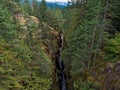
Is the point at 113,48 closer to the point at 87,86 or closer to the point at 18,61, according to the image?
the point at 87,86

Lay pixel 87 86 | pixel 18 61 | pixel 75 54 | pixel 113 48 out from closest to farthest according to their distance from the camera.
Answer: pixel 18 61, pixel 87 86, pixel 113 48, pixel 75 54

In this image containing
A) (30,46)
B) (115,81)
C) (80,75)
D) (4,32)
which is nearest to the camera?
(4,32)

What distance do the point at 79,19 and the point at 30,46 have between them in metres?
14.8

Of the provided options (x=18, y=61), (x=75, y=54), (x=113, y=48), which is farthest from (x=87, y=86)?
(x=18, y=61)

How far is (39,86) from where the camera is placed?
1270 inches

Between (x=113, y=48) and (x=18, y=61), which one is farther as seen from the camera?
(x=113, y=48)

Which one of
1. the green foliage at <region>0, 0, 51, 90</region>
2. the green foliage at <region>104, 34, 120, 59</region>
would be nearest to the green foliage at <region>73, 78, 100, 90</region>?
the green foliage at <region>0, 0, 51, 90</region>

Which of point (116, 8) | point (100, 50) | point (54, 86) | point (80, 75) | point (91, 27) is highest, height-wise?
point (116, 8)

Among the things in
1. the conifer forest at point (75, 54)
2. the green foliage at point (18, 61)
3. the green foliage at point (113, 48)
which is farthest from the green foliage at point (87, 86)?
the green foliage at point (113, 48)

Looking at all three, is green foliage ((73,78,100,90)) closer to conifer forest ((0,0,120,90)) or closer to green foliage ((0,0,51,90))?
conifer forest ((0,0,120,90))

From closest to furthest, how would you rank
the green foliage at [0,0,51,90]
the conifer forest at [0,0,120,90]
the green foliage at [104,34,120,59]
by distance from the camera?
the green foliage at [0,0,51,90] → the conifer forest at [0,0,120,90] → the green foliage at [104,34,120,59]

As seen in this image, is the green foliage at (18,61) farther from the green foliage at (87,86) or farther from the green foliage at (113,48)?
the green foliage at (113,48)

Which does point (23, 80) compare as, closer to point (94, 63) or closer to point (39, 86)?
point (39, 86)

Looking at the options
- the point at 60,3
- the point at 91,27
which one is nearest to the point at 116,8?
the point at 91,27
